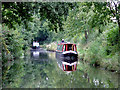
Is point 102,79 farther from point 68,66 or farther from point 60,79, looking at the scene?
point 68,66

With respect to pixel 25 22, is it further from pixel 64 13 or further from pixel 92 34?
pixel 92 34

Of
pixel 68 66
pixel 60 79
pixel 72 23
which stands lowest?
pixel 68 66

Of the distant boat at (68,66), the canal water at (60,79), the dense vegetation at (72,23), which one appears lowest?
the distant boat at (68,66)

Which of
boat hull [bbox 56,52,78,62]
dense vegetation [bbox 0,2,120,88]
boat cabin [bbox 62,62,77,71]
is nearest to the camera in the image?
dense vegetation [bbox 0,2,120,88]

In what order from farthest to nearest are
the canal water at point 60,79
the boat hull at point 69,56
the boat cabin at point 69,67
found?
the boat hull at point 69,56 < the boat cabin at point 69,67 < the canal water at point 60,79

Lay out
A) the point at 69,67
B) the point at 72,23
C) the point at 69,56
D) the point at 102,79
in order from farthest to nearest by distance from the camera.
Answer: the point at 69,56
the point at 72,23
the point at 69,67
the point at 102,79

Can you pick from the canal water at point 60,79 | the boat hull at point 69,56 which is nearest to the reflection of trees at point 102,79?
the canal water at point 60,79

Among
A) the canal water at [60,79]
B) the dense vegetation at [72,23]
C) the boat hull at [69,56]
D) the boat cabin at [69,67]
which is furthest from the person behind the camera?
the boat hull at [69,56]

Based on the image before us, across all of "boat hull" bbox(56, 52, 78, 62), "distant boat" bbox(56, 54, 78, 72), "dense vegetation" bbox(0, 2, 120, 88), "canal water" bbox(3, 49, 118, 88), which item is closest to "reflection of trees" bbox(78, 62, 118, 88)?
"canal water" bbox(3, 49, 118, 88)

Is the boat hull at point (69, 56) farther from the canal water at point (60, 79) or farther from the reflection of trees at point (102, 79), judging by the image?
the reflection of trees at point (102, 79)

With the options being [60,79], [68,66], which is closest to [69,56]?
[68,66]

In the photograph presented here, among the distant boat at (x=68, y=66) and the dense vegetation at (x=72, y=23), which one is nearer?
the dense vegetation at (x=72, y=23)

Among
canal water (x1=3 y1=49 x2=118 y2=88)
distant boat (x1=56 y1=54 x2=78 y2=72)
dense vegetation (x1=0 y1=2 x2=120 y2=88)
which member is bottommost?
distant boat (x1=56 y1=54 x2=78 y2=72)

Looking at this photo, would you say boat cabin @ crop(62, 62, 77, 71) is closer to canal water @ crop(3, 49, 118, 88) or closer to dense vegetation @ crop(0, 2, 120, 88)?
canal water @ crop(3, 49, 118, 88)
